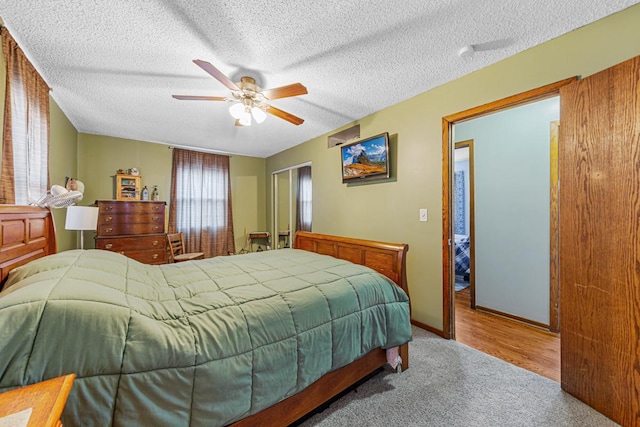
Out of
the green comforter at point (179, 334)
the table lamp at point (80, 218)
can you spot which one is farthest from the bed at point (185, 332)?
the table lamp at point (80, 218)

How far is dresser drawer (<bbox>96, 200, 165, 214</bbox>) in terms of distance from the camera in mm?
3577

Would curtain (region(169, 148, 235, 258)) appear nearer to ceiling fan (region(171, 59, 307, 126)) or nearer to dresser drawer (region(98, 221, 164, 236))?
dresser drawer (region(98, 221, 164, 236))

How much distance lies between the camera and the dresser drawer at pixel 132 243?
11.7 ft

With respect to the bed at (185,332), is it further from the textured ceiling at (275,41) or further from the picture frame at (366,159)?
the picture frame at (366,159)

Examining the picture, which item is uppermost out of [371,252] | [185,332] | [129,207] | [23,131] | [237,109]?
[237,109]

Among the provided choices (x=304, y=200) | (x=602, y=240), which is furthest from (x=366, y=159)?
(x=602, y=240)

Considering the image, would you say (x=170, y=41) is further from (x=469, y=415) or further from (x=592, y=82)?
(x=469, y=415)

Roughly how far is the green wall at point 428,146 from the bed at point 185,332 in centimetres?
80

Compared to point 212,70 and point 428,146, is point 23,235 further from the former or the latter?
point 428,146

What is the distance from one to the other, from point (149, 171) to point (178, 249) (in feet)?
4.78

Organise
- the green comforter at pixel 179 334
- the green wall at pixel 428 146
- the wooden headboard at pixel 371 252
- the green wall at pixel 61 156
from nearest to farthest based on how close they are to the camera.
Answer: the green comforter at pixel 179 334 < the green wall at pixel 428 146 < the wooden headboard at pixel 371 252 < the green wall at pixel 61 156

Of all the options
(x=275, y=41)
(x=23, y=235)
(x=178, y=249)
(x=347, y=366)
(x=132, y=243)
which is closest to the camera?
(x=23, y=235)

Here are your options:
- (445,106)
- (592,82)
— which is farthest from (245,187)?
(592,82)

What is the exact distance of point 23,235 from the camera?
1.50 metres
